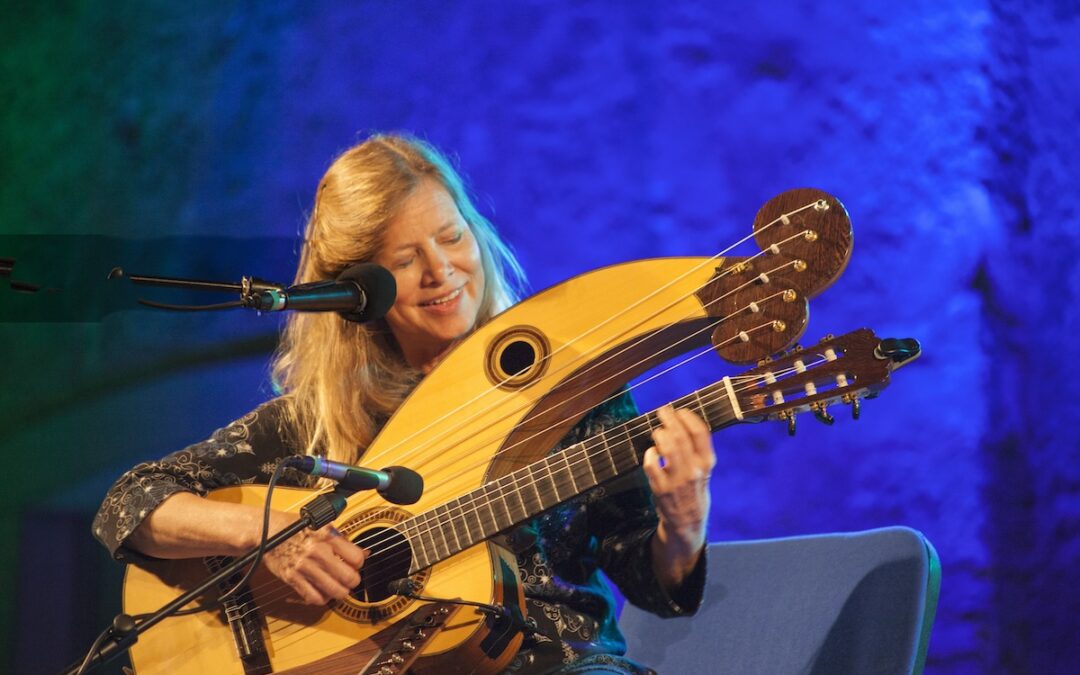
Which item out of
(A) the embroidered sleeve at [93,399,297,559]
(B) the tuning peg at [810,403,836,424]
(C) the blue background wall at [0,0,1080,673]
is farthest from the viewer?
(C) the blue background wall at [0,0,1080,673]

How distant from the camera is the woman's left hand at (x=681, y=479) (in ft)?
5.59

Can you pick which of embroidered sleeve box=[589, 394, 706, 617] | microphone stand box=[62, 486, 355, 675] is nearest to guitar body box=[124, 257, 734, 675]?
embroidered sleeve box=[589, 394, 706, 617]

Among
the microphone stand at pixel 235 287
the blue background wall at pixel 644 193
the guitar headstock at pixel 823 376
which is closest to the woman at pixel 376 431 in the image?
the guitar headstock at pixel 823 376

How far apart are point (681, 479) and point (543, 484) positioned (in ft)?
0.78

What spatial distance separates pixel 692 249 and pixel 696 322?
1.08m

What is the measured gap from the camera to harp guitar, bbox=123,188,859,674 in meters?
1.66

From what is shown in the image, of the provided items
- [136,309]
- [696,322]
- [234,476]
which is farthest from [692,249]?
[136,309]

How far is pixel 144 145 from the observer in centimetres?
328

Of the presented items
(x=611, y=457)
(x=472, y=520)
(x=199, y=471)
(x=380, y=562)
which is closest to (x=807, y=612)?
(x=611, y=457)

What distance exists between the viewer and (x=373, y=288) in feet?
5.82

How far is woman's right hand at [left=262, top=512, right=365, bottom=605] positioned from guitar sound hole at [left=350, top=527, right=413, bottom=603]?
34 millimetres

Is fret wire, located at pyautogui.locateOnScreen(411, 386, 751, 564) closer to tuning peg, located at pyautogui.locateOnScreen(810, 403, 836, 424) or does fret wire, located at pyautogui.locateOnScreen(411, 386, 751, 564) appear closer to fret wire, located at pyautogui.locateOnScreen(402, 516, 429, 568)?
fret wire, located at pyautogui.locateOnScreen(402, 516, 429, 568)

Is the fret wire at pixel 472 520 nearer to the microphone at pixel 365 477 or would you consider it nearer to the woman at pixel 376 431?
the woman at pixel 376 431

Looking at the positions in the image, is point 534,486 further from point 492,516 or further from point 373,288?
point 373,288
